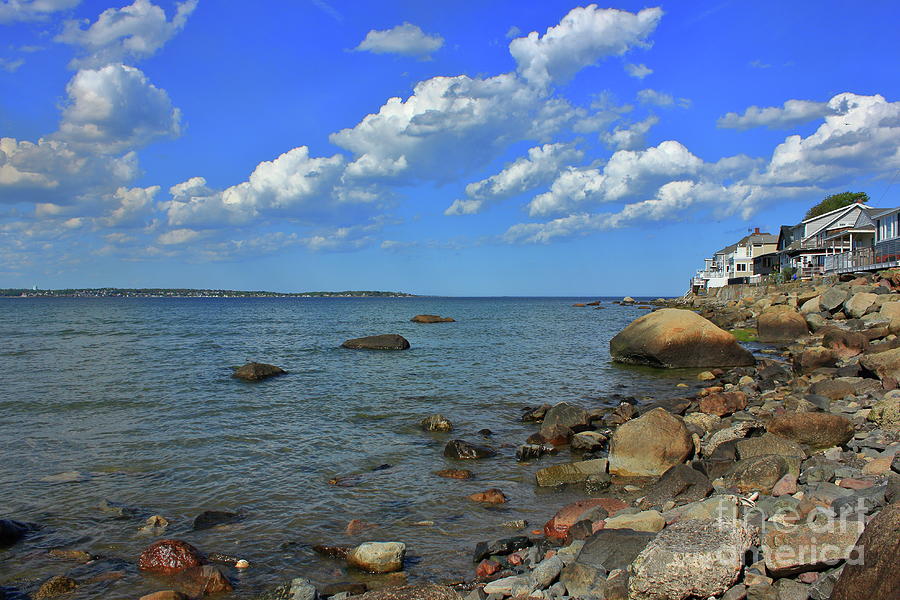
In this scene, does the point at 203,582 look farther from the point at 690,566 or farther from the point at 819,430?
the point at 819,430

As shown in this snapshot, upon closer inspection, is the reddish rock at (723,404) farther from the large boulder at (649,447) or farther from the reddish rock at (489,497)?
the reddish rock at (489,497)

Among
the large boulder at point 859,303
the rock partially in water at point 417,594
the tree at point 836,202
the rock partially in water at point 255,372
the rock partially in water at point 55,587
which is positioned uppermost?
the tree at point 836,202

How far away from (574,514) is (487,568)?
5.95 ft

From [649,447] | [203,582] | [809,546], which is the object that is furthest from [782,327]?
[203,582]

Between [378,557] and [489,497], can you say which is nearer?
[378,557]

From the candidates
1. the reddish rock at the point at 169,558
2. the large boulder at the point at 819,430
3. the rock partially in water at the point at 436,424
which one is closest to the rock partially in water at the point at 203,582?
the reddish rock at the point at 169,558

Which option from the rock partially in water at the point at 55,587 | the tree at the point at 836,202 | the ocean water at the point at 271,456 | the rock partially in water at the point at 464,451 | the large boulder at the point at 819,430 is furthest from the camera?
the tree at the point at 836,202

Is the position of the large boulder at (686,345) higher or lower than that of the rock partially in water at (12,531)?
higher

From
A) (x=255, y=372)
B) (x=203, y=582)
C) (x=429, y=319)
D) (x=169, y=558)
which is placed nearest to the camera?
(x=203, y=582)

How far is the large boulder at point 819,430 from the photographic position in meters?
10.4

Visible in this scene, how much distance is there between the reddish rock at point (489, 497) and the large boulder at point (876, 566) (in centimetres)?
602

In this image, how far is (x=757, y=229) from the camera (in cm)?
9656

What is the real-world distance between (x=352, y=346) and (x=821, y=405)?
2747cm

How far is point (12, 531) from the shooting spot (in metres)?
8.42
